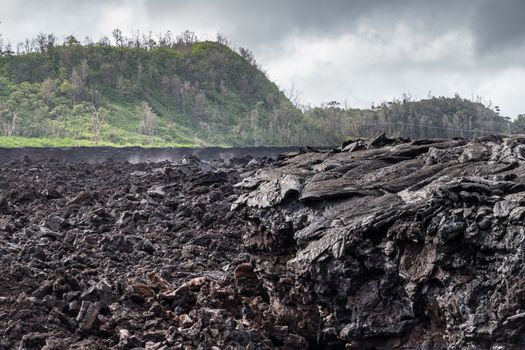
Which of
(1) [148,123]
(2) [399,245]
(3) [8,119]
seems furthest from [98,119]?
(2) [399,245]

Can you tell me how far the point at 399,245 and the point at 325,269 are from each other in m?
1.14

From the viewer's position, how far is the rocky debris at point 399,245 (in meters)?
8.27

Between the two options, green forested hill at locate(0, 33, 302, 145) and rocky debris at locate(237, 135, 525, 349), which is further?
green forested hill at locate(0, 33, 302, 145)

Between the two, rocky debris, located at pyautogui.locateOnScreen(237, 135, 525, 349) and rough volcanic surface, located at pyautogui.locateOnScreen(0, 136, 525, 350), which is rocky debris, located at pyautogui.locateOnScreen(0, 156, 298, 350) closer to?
rough volcanic surface, located at pyautogui.locateOnScreen(0, 136, 525, 350)

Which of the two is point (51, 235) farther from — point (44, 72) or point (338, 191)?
point (44, 72)

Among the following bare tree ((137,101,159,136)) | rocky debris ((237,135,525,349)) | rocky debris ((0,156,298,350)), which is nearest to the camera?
rocky debris ((237,135,525,349))

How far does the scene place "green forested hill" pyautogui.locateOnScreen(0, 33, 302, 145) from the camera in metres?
72.9

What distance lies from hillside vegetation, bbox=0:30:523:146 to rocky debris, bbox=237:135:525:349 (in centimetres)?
4270

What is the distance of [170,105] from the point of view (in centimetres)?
8894

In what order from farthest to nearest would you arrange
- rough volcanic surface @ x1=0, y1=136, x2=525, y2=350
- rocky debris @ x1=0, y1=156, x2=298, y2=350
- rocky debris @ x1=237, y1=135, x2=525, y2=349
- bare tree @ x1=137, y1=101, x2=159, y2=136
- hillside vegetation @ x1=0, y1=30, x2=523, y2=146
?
bare tree @ x1=137, y1=101, x2=159, y2=136 < hillside vegetation @ x1=0, y1=30, x2=523, y2=146 < rocky debris @ x1=0, y1=156, x2=298, y2=350 < rough volcanic surface @ x1=0, y1=136, x2=525, y2=350 < rocky debris @ x1=237, y1=135, x2=525, y2=349

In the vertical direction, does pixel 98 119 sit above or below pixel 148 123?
above

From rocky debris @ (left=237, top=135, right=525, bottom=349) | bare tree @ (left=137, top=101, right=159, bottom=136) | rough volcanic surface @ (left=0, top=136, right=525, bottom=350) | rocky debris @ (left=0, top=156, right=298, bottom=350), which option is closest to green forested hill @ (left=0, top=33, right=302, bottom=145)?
bare tree @ (left=137, top=101, right=159, bottom=136)

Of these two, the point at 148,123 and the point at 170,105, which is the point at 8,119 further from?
the point at 170,105

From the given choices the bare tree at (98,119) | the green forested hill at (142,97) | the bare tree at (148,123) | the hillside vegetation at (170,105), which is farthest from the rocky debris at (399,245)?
the bare tree at (148,123)
